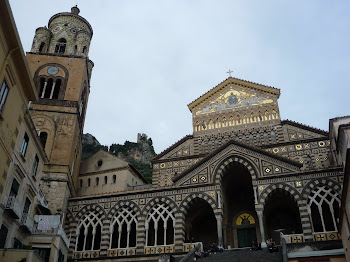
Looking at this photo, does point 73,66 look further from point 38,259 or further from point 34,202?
point 38,259

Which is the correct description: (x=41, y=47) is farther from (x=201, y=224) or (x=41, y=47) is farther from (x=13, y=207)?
(x=13, y=207)

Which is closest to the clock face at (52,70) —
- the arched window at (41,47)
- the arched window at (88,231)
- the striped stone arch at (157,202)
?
the arched window at (41,47)

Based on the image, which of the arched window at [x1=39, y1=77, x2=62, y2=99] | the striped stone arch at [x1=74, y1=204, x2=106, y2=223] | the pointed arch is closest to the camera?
the pointed arch

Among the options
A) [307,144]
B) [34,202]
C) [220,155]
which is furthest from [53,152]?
[307,144]

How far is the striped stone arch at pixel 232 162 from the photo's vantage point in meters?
25.4

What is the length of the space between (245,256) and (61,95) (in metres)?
21.3

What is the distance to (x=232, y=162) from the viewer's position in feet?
86.1

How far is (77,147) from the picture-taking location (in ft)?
109

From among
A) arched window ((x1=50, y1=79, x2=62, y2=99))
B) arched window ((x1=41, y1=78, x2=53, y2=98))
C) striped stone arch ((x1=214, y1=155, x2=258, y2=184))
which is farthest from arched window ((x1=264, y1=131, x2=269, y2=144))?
arched window ((x1=41, y1=78, x2=53, y2=98))

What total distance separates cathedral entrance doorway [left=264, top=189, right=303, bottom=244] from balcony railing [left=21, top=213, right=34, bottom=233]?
49.2 ft

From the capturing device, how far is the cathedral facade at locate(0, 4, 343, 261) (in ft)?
80.2

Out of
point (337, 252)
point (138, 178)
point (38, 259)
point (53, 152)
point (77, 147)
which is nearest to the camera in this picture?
point (38, 259)

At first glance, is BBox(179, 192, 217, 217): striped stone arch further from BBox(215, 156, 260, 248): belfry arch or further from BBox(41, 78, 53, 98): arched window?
BBox(41, 78, 53, 98): arched window

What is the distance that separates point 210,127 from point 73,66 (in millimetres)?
13874
